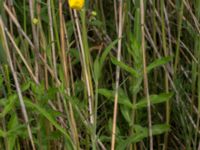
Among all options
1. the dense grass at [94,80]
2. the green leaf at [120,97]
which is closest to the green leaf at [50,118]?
the dense grass at [94,80]

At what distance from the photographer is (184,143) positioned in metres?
1.37

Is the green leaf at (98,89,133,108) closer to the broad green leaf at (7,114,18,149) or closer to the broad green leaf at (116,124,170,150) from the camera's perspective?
the broad green leaf at (116,124,170,150)

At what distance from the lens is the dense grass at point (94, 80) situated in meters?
1.07

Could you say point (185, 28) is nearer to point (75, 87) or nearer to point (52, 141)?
point (75, 87)

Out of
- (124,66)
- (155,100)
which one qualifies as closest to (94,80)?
(124,66)

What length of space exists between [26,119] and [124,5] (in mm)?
Answer: 384

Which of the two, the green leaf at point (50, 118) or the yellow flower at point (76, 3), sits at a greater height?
the yellow flower at point (76, 3)

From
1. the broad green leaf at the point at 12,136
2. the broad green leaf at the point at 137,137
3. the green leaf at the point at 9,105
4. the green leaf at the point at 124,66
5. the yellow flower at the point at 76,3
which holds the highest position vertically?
the yellow flower at the point at 76,3

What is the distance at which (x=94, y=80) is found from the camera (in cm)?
102

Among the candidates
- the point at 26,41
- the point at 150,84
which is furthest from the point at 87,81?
the point at 150,84

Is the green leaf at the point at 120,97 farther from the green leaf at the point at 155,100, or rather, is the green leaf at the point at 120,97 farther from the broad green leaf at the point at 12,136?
the broad green leaf at the point at 12,136

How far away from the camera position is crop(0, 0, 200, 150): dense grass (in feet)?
3.50

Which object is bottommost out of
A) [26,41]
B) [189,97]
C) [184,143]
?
[184,143]

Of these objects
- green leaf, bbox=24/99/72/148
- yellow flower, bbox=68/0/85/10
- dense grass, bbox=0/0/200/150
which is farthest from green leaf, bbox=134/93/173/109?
yellow flower, bbox=68/0/85/10
